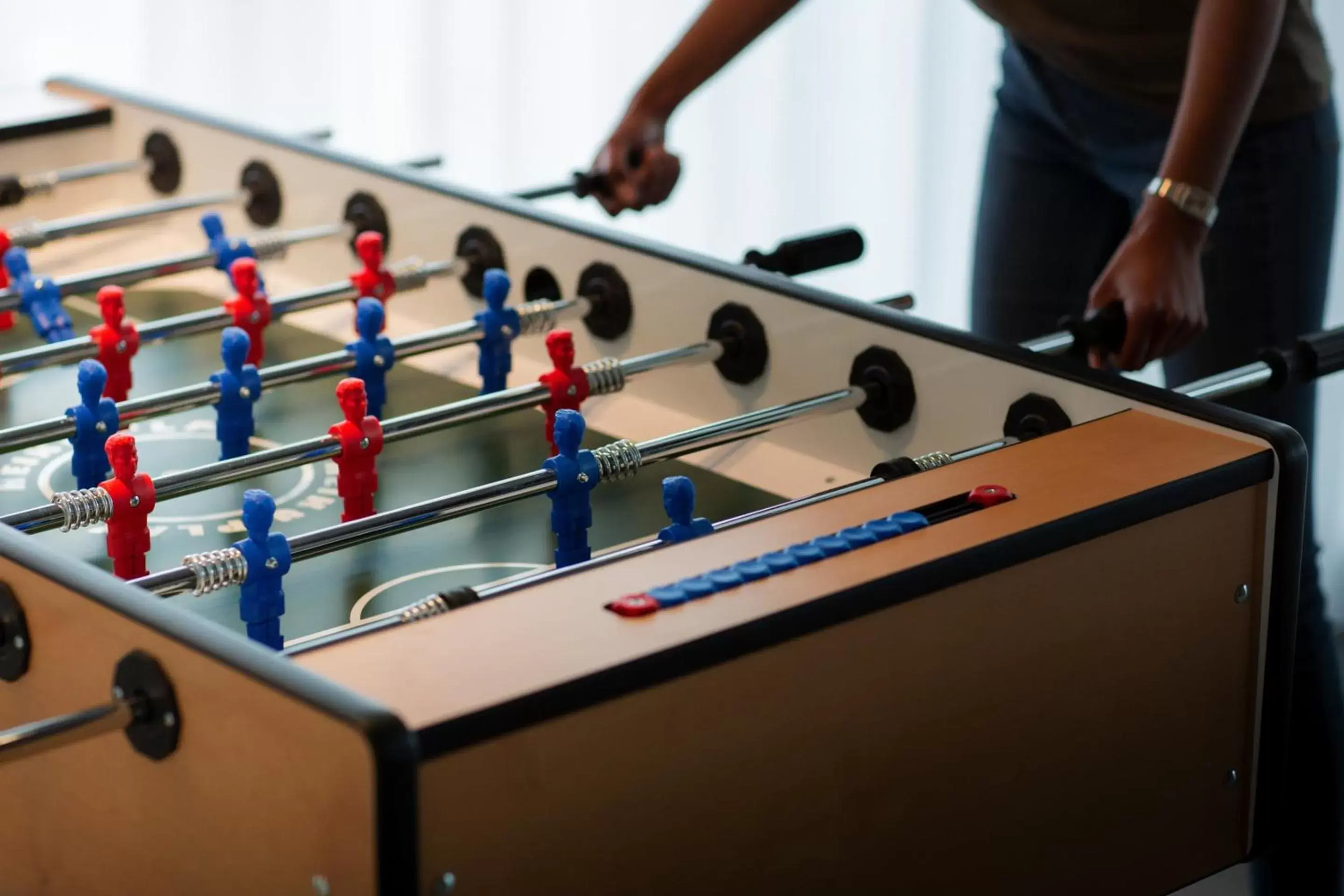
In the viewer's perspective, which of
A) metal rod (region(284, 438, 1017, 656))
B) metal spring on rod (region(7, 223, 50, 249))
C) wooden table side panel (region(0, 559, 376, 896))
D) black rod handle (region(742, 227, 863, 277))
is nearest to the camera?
wooden table side panel (region(0, 559, 376, 896))

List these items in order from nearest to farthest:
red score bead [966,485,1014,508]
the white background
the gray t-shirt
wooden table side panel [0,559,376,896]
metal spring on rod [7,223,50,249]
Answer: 1. wooden table side panel [0,559,376,896]
2. red score bead [966,485,1014,508]
3. the gray t-shirt
4. metal spring on rod [7,223,50,249]
5. the white background

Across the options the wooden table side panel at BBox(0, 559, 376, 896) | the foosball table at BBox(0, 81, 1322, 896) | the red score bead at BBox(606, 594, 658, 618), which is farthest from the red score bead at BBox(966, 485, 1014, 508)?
the wooden table side panel at BBox(0, 559, 376, 896)

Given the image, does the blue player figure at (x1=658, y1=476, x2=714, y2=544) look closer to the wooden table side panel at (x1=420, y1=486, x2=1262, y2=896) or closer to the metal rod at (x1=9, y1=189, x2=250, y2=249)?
the wooden table side panel at (x1=420, y1=486, x2=1262, y2=896)

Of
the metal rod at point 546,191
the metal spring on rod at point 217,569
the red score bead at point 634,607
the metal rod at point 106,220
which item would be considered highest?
the metal rod at point 546,191

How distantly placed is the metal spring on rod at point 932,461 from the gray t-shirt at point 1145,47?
2.36ft

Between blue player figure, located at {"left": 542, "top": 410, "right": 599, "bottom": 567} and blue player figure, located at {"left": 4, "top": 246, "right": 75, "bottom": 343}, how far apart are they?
67cm

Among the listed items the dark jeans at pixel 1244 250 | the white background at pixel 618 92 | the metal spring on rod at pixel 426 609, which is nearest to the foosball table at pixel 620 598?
the metal spring on rod at pixel 426 609

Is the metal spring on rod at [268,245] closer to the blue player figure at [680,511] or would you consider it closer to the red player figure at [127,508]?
the red player figure at [127,508]

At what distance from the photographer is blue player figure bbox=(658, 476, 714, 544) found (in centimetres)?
121

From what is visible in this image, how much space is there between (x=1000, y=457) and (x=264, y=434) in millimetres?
687

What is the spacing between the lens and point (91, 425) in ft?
4.69

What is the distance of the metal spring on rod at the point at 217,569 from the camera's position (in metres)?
1.15

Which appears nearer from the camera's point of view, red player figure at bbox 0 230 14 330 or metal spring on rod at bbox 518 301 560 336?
A: metal spring on rod at bbox 518 301 560 336

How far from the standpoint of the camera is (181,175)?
2230 millimetres
